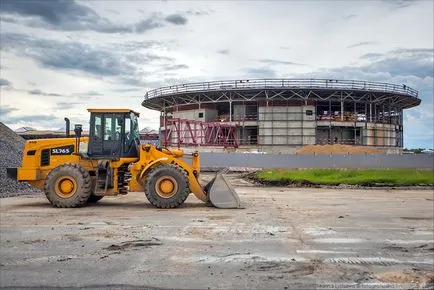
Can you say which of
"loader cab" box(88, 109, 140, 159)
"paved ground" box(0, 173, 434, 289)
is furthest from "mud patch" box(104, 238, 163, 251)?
"loader cab" box(88, 109, 140, 159)

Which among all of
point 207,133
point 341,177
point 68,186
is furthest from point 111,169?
point 207,133

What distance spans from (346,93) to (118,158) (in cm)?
5475

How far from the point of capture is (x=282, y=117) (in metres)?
66.9

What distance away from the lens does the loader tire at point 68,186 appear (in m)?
16.4

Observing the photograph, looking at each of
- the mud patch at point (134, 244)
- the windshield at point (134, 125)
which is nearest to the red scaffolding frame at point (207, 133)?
the windshield at point (134, 125)

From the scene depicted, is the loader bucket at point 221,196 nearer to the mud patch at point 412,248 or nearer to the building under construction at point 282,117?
the mud patch at point 412,248

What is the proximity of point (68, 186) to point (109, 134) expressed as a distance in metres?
2.09

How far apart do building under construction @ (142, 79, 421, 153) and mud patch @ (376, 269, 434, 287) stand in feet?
182

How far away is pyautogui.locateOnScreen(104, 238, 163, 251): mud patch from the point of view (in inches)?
383

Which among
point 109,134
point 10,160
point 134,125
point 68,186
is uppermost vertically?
point 134,125

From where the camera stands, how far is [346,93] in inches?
2645

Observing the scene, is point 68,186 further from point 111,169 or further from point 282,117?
point 282,117

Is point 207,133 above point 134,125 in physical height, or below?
above

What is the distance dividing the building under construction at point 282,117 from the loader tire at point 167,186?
47.1 metres
